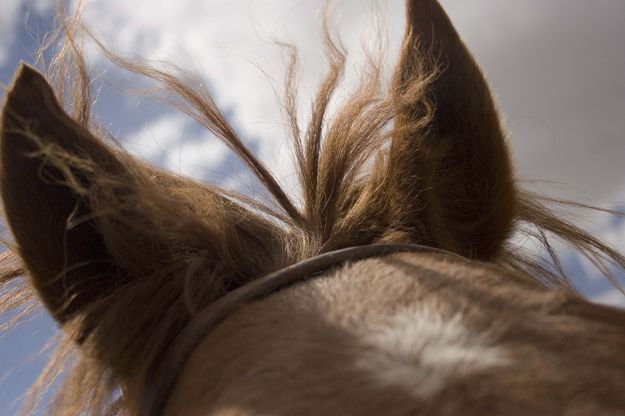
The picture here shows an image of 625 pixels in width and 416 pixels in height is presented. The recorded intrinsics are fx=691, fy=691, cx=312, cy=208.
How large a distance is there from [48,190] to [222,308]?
0.37 metres

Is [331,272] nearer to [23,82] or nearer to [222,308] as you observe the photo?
[222,308]

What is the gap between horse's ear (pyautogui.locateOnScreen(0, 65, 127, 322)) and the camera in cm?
119

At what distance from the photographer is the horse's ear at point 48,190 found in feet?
3.92

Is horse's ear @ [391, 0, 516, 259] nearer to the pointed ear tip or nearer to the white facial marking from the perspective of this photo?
the white facial marking

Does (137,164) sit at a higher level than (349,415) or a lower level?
higher

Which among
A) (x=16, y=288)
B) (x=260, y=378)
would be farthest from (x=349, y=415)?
(x=16, y=288)

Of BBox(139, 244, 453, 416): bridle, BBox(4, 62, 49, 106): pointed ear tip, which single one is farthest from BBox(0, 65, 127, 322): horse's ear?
BBox(139, 244, 453, 416): bridle

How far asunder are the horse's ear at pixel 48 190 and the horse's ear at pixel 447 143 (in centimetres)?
62

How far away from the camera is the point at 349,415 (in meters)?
0.78

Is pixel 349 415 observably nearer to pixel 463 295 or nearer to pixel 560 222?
pixel 463 295

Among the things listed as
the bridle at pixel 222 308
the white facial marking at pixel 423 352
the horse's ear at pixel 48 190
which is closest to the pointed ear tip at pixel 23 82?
the horse's ear at pixel 48 190

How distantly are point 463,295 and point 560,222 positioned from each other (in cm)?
88

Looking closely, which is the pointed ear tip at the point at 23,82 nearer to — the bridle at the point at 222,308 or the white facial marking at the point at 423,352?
the bridle at the point at 222,308

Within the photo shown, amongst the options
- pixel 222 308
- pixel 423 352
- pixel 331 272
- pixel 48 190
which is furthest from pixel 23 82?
pixel 423 352
